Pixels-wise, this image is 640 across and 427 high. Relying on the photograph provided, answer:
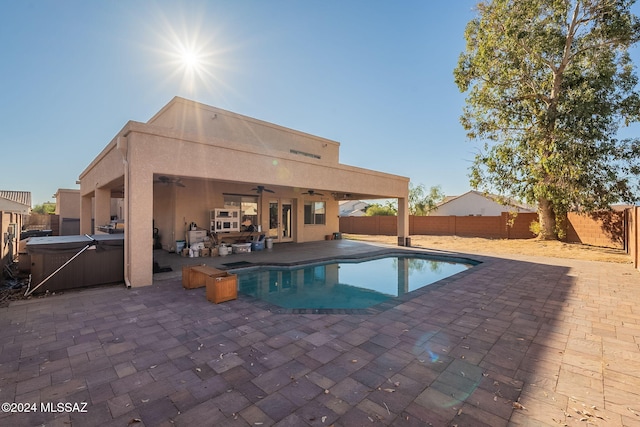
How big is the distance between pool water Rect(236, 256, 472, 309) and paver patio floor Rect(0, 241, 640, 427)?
1.41 m

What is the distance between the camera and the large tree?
13445mm

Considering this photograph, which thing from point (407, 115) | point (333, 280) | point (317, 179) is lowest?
point (333, 280)

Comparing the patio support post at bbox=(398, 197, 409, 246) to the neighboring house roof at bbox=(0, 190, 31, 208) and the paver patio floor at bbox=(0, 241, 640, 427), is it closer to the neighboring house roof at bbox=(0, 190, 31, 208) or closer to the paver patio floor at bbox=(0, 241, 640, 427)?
the paver patio floor at bbox=(0, 241, 640, 427)

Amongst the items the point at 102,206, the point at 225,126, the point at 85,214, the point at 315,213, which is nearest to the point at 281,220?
the point at 315,213

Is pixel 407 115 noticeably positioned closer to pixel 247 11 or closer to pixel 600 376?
pixel 247 11

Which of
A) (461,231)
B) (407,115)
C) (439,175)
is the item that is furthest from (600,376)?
(439,175)

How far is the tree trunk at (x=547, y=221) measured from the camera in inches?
646

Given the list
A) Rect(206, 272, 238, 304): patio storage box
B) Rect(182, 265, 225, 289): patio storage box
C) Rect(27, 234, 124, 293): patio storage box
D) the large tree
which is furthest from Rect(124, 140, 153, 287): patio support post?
the large tree

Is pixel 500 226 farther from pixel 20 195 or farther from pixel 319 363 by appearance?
pixel 20 195

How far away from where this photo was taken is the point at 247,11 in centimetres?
888

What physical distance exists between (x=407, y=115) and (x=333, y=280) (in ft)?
37.7

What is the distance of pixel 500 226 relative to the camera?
20344mm

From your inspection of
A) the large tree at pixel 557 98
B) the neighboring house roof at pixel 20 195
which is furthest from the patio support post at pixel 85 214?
the neighboring house roof at pixel 20 195

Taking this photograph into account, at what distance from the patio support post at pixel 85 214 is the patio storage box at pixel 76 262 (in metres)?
9.98
